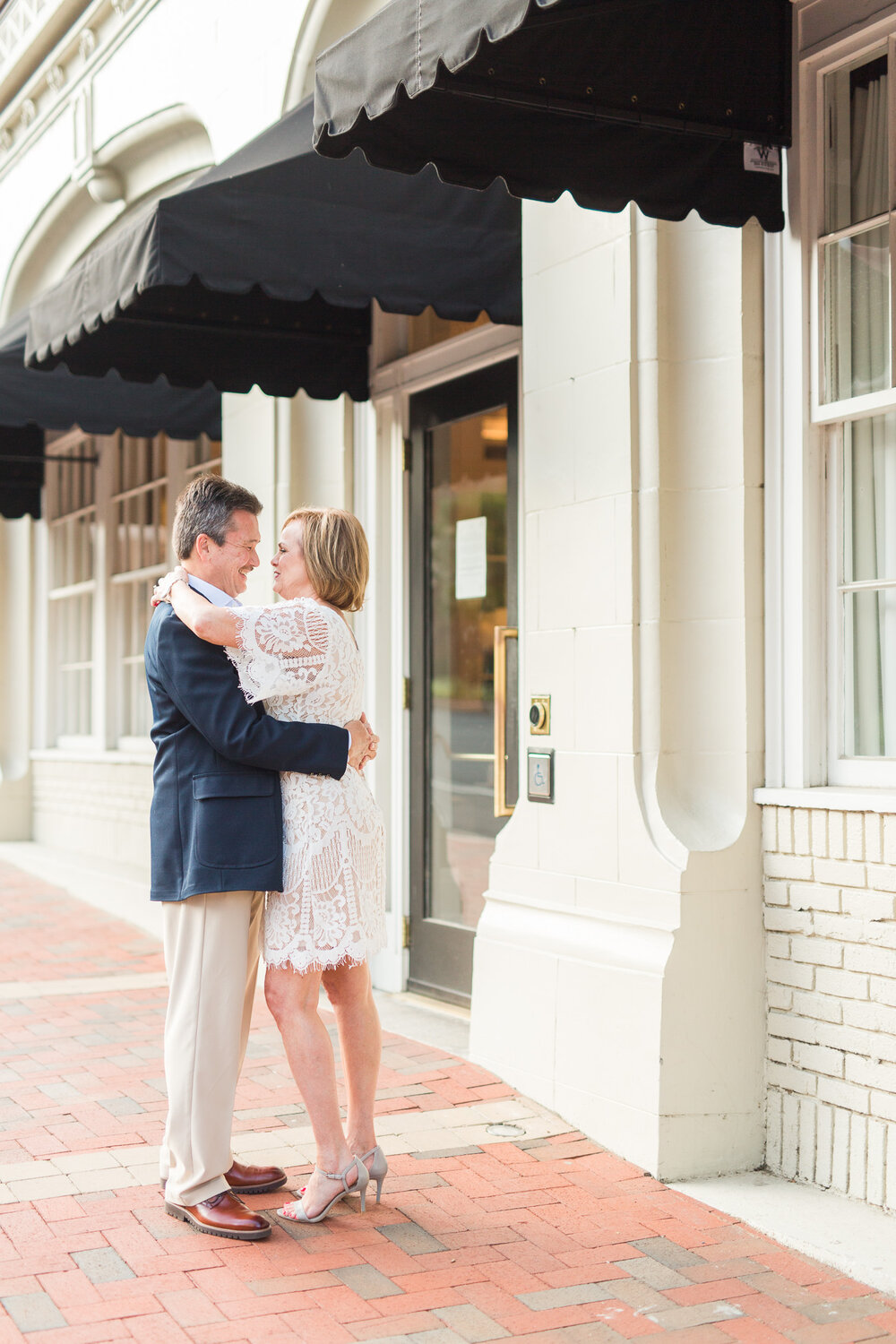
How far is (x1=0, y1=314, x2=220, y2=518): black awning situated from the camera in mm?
8406

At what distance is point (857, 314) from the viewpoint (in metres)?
4.11

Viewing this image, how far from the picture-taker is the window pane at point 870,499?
13.3 feet

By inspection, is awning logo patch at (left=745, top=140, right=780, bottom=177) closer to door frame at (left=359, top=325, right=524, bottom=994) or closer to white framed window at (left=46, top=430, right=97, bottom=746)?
door frame at (left=359, top=325, right=524, bottom=994)

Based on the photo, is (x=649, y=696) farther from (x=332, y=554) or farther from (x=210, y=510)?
(x=210, y=510)

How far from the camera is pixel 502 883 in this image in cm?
500

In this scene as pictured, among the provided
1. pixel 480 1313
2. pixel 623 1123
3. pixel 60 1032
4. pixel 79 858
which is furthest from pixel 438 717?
pixel 79 858

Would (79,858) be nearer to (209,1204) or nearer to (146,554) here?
(146,554)

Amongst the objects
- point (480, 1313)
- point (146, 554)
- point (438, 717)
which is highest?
point (146, 554)

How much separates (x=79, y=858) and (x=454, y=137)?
845 cm

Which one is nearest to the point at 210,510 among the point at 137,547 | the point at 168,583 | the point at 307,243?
the point at 168,583

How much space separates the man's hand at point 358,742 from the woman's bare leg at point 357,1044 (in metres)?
0.54

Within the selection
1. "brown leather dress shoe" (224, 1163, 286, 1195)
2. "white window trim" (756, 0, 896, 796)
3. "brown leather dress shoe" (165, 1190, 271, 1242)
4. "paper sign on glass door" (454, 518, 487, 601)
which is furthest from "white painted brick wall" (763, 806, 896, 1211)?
"paper sign on glass door" (454, 518, 487, 601)

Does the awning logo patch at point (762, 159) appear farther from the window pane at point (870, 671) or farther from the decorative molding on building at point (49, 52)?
the decorative molding on building at point (49, 52)

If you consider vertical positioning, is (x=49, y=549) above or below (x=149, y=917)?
above
